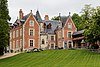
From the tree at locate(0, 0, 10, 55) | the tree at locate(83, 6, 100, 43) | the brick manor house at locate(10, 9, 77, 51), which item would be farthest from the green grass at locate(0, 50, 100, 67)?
the brick manor house at locate(10, 9, 77, 51)

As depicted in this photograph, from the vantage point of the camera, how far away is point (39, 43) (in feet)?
223

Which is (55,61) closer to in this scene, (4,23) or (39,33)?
(4,23)

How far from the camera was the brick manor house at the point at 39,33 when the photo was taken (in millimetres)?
66312

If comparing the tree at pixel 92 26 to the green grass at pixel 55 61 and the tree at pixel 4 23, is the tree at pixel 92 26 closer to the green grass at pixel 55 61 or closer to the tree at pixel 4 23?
the green grass at pixel 55 61

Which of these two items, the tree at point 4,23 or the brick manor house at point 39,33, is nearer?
the tree at point 4,23

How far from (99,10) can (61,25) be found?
19360 millimetres

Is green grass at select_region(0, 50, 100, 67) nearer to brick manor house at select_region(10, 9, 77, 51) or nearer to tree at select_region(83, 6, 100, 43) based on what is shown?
tree at select_region(83, 6, 100, 43)

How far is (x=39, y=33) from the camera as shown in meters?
68.0

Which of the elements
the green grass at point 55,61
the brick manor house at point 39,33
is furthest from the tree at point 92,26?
the brick manor house at point 39,33

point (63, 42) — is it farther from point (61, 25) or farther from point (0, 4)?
point (0, 4)

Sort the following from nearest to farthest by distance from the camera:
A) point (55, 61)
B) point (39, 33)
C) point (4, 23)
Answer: point (55, 61) < point (4, 23) < point (39, 33)

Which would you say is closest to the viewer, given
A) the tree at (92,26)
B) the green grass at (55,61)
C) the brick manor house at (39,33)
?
the green grass at (55,61)

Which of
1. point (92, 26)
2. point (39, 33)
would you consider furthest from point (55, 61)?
point (39, 33)

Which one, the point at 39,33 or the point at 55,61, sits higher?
the point at 39,33
